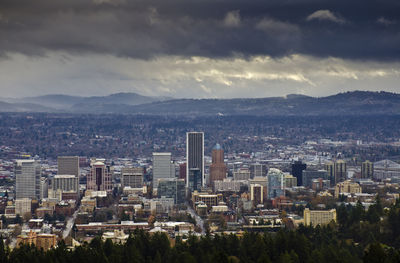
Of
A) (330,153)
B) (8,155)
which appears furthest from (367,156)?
(8,155)

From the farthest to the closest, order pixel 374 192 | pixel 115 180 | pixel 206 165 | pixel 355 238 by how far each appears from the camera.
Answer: pixel 206 165 → pixel 115 180 → pixel 374 192 → pixel 355 238

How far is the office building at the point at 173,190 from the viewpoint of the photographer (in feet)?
318

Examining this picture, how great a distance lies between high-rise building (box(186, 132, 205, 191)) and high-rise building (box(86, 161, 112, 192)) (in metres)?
10.0

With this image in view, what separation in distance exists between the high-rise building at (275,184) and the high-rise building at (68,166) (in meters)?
28.2

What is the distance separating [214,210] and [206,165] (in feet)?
174

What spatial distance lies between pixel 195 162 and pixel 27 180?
28638 mm

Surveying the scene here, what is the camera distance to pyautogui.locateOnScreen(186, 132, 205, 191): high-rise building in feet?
362

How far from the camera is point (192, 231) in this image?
69.9 meters

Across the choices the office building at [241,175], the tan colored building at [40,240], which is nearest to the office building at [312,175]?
the office building at [241,175]

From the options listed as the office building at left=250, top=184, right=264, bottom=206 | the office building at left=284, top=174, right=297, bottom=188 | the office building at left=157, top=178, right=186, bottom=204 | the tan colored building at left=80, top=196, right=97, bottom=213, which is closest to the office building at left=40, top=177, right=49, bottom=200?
the tan colored building at left=80, top=196, right=97, bottom=213

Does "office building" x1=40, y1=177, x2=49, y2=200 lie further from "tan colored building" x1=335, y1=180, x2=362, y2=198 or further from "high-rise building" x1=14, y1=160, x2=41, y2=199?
"tan colored building" x1=335, y1=180, x2=362, y2=198

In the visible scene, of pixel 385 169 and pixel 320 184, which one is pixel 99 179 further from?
pixel 385 169

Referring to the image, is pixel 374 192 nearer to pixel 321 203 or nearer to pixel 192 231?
pixel 321 203

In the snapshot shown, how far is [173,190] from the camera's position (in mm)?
98000
